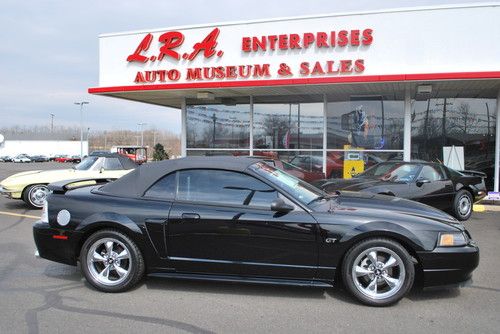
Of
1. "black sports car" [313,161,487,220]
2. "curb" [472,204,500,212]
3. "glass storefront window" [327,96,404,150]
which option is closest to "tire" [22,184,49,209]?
"black sports car" [313,161,487,220]

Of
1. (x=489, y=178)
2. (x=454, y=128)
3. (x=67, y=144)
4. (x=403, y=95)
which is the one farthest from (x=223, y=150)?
(x=67, y=144)

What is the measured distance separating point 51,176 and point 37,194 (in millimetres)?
545

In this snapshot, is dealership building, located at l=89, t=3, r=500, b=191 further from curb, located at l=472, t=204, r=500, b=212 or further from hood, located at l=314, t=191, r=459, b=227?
hood, located at l=314, t=191, r=459, b=227

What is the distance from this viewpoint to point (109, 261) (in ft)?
16.0

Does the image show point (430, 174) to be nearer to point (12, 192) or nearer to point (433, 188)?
point (433, 188)

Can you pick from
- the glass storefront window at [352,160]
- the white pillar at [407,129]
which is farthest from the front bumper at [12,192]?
the white pillar at [407,129]

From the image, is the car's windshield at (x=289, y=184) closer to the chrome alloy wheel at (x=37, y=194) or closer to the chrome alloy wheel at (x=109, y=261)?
the chrome alloy wheel at (x=109, y=261)

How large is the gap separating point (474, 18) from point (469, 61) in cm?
108

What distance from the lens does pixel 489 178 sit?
13.9 m

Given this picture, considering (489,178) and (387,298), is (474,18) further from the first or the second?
(387,298)

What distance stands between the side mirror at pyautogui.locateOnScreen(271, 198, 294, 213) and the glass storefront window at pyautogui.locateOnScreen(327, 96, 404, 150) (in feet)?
32.6

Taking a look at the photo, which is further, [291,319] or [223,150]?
[223,150]

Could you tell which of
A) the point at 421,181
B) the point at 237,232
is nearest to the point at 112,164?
the point at 421,181

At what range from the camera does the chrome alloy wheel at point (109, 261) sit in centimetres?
485
